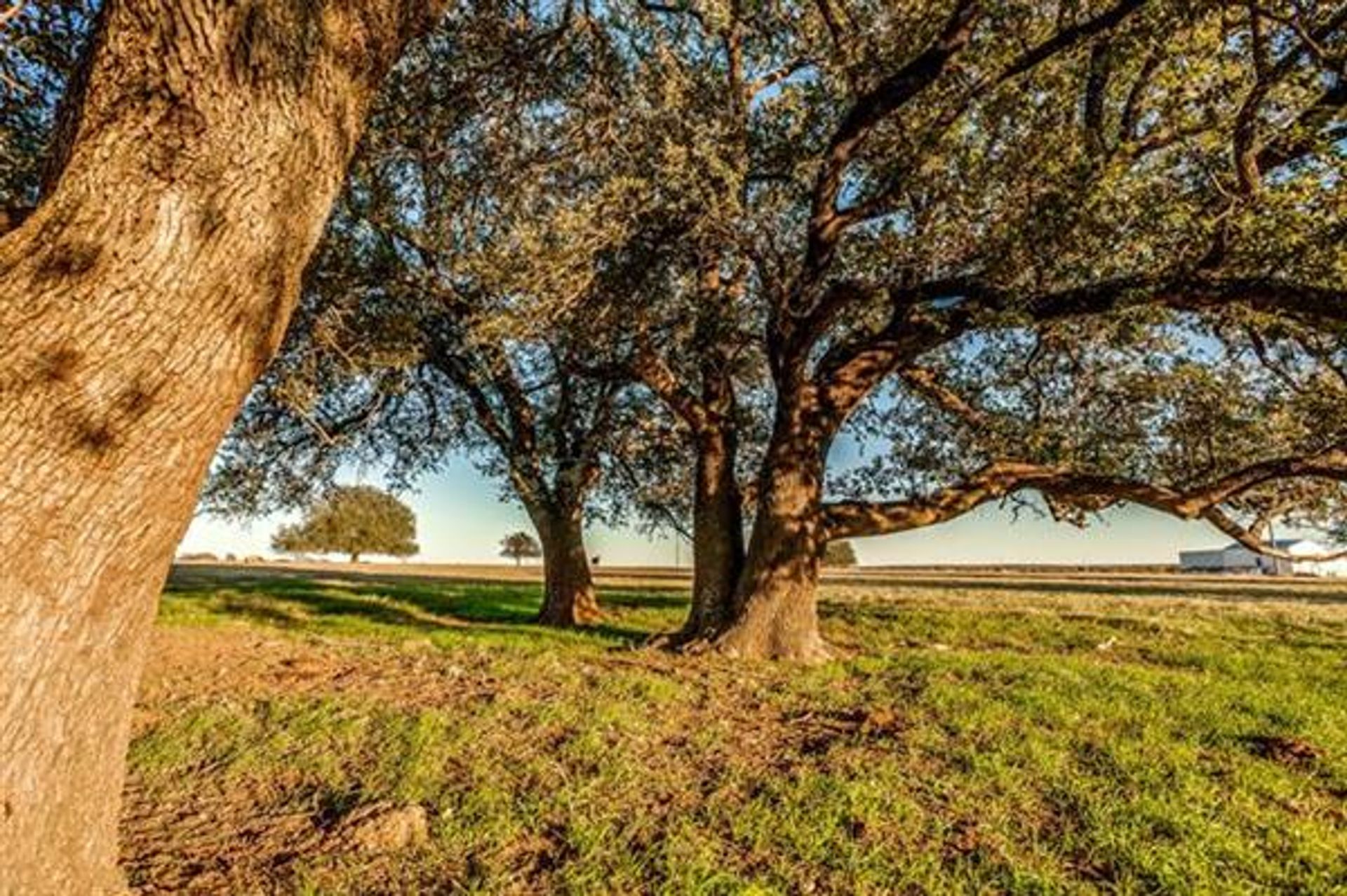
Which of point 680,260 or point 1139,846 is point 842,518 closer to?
point 680,260

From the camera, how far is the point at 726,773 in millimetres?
6305

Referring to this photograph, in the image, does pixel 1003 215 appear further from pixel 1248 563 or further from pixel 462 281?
pixel 1248 563

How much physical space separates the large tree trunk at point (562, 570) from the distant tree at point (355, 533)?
69.5 metres

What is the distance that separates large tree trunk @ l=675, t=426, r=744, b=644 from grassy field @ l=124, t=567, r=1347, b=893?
1704 mm

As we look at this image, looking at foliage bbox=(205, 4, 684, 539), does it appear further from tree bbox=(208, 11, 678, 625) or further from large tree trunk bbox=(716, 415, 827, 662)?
large tree trunk bbox=(716, 415, 827, 662)

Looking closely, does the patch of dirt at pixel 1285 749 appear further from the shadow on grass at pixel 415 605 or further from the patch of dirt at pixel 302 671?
the shadow on grass at pixel 415 605

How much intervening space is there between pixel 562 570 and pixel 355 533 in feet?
258

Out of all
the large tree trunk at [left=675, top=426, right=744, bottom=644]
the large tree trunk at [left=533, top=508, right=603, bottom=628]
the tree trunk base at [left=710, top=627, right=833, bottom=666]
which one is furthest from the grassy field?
the large tree trunk at [left=533, top=508, right=603, bottom=628]

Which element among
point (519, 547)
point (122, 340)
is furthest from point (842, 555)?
point (122, 340)

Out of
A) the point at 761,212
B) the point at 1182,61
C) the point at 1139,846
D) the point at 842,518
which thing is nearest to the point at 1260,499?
the point at 842,518

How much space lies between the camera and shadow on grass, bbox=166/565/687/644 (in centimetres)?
1584

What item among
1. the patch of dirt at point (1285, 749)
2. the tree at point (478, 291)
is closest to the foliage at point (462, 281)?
the tree at point (478, 291)

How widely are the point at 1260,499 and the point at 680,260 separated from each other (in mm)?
10065

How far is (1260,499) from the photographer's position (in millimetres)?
12859
